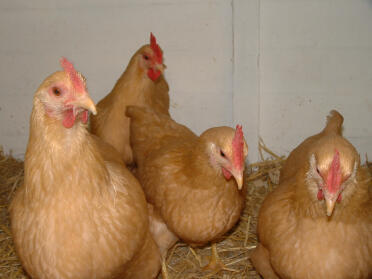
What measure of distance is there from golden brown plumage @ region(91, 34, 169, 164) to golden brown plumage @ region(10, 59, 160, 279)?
1109mm

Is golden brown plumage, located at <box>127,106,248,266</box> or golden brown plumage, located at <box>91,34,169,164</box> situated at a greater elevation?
golden brown plumage, located at <box>91,34,169,164</box>

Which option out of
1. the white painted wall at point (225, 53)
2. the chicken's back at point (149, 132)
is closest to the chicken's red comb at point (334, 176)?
the chicken's back at point (149, 132)

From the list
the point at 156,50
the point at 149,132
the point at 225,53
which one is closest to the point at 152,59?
the point at 156,50

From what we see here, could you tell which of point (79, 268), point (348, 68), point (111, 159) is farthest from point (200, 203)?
point (348, 68)

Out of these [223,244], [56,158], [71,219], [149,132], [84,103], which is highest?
[84,103]

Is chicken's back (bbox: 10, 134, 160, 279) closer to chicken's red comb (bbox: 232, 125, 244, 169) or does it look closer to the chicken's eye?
the chicken's eye

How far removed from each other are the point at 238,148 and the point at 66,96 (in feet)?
2.81

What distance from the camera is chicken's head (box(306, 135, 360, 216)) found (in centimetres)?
164

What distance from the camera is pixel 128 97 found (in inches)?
120

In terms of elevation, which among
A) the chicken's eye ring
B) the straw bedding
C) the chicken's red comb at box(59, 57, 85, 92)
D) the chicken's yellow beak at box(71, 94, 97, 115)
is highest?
the chicken's red comb at box(59, 57, 85, 92)

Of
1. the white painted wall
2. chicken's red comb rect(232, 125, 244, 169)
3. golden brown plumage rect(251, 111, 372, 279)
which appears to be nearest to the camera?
golden brown plumage rect(251, 111, 372, 279)

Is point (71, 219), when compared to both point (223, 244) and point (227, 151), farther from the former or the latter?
point (223, 244)

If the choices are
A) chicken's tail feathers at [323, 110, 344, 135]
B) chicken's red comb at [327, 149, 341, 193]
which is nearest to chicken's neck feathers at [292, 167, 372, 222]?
chicken's red comb at [327, 149, 341, 193]

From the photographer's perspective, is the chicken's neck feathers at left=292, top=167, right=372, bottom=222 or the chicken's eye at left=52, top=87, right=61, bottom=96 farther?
the chicken's neck feathers at left=292, top=167, right=372, bottom=222
